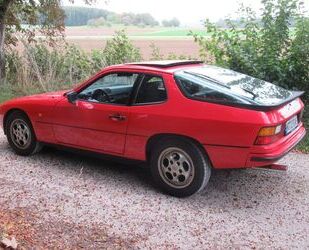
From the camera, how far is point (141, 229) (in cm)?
464

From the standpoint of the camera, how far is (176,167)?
5.39 m

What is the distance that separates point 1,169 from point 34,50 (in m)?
7.84

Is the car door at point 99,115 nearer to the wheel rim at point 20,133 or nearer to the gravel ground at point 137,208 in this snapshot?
the gravel ground at point 137,208

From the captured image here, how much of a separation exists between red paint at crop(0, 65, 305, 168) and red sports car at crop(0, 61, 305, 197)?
0.01 meters

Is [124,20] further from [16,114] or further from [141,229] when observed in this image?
[141,229]

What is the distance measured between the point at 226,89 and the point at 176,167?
104 cm

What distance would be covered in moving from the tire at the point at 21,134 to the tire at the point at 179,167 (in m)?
2.04

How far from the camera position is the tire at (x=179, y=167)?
5.24 m

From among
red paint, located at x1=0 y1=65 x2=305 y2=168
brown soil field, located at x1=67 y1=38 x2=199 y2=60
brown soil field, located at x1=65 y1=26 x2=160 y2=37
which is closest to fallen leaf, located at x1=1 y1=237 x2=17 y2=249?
red paint, located at x1=0 y1=65 x2=305 y2=168

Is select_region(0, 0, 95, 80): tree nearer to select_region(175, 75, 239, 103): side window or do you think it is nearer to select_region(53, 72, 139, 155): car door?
select_region(53, 72, 139, 155): car door

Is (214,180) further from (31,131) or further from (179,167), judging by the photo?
(31,131)

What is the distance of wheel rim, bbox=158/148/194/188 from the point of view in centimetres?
532

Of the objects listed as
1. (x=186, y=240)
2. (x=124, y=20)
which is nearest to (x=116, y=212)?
(x=186, y=240)

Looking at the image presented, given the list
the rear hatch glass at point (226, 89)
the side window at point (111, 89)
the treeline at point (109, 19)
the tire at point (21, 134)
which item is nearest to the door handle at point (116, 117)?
the side window at point (111, 89)
